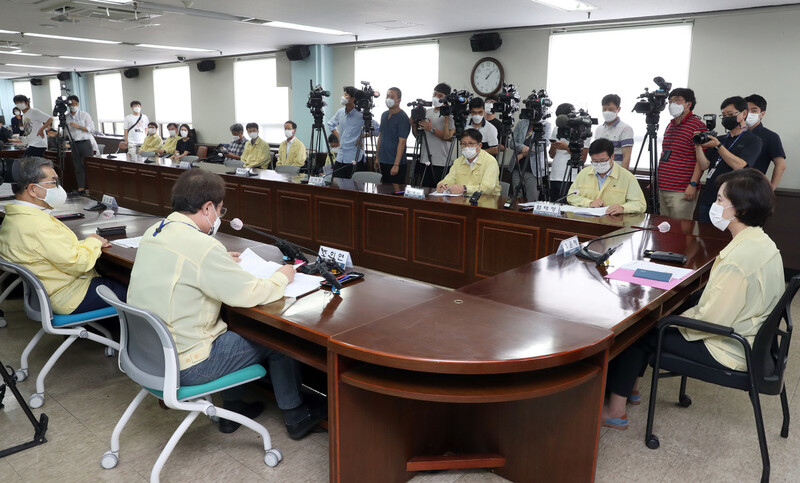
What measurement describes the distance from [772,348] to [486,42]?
18.2 ft

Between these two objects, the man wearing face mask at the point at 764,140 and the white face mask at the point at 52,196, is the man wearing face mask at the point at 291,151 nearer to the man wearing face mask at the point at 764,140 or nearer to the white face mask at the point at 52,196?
the white face mask at the point at 52,196

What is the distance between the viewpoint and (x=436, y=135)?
5.66 meters

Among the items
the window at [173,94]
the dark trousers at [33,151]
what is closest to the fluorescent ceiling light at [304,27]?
the dark trousers at [33,151]

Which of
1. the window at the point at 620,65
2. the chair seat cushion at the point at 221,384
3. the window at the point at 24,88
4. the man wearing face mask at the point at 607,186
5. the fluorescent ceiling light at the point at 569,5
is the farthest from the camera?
the window at the point at 24,88

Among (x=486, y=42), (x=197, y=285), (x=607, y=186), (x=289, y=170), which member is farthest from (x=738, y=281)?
(x=486, y=42)

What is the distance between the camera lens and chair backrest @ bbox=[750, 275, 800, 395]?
71.6 inches

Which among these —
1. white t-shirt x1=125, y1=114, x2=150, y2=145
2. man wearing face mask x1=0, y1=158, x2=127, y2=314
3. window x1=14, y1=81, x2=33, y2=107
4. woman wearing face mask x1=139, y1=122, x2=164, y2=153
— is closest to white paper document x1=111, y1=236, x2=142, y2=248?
man wearing face mask x1=0, y1=158, x2=127, y2=314

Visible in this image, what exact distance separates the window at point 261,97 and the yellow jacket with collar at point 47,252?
25.2 ft

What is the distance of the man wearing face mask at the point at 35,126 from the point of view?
7.81 metres

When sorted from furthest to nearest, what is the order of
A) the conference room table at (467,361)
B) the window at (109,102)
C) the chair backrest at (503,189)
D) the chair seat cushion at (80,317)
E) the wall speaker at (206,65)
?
the window at (109,102), the wall speaker at (206,65), the chair backrest at (503,189), the chair seat cushion at (80,317), the conference room table at (467,361)

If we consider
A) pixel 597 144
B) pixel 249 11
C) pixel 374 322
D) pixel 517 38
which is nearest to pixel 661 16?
pixel 517 38

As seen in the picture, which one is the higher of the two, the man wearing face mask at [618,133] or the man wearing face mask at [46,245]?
the man wearing face mask at [618,133]

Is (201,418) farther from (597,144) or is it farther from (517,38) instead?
(517,38)

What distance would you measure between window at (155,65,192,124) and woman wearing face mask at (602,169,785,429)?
11.4m
